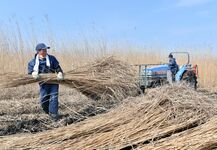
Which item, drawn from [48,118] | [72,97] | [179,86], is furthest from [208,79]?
[179,86]

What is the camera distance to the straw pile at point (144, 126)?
337 centimetres

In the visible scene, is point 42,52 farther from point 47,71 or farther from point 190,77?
point 190,77

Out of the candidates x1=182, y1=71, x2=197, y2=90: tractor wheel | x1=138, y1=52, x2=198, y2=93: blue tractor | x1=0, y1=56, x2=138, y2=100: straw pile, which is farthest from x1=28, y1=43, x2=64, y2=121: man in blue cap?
x1=182, y1=71, x2=197, y2=90: tractor wheel

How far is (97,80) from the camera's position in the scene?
6305mm

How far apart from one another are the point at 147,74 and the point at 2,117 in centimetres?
436

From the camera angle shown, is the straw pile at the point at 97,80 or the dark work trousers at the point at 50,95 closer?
the straw pile at the point at 97,80

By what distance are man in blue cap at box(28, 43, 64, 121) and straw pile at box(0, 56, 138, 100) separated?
0.57 feet

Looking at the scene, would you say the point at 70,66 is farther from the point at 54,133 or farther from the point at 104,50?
the point at 54,133

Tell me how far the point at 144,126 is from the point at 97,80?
2797 millimetres

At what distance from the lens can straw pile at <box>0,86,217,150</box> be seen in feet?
11.1

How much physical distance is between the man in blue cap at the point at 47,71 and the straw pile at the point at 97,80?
0.17m

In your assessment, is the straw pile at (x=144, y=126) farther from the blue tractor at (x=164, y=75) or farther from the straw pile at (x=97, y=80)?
the blue tractor at (x=164, y=75)

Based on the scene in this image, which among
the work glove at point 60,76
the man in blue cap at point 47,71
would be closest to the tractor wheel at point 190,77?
the man in blue cap at point 47,71

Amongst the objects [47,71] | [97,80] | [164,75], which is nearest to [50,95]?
[47,71]
